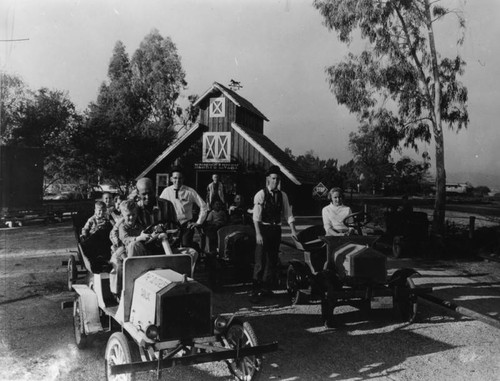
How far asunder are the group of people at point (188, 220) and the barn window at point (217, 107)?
15560 millimetres

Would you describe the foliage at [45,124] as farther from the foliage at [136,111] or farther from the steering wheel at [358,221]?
the steering wheel at [358,221]

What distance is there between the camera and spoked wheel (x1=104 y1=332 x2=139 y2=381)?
3619mm

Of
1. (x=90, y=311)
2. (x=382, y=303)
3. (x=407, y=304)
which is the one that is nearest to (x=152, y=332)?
(x=90, y=311)

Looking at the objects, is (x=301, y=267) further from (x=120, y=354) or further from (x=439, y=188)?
(x=439, y=188)

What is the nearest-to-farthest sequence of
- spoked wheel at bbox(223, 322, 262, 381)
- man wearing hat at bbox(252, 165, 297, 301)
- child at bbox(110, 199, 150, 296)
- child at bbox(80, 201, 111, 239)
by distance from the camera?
spoked wheel at bbox(223, 322, 262, 381) < child at bbox(110, 199, 150, 296) < man wearing hat at bbox(252, 165, 297, 301) < child at bbox(80, 201, 111, 239)

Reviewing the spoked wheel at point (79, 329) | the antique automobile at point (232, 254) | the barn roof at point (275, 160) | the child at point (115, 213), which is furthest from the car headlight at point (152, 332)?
the barn roof at point (275, 160)

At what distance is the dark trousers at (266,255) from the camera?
7172 mm

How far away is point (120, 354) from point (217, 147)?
20.4 metres

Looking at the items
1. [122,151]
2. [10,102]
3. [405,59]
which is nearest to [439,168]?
[405,59]

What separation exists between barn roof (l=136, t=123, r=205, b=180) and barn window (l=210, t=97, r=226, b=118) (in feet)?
3.26

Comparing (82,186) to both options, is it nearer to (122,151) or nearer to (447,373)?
(122,151)

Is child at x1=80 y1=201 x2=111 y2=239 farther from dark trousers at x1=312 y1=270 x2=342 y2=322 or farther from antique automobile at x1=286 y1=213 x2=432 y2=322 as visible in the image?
dark trousers at x1=312 y1=270 x2=342 y2=322

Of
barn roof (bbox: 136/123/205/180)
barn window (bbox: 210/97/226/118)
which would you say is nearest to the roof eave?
barn window (bbox: 210/97/226/118)

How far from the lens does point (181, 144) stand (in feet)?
78.4
